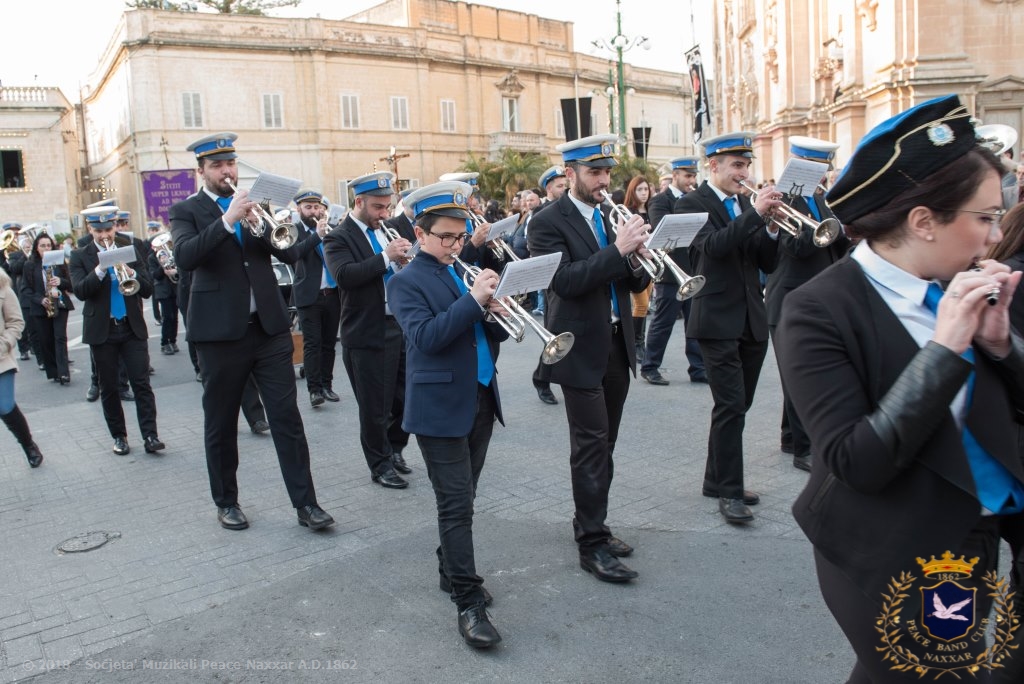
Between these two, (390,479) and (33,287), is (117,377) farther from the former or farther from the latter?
(33,287)

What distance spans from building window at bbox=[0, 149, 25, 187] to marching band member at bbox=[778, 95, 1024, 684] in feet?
167

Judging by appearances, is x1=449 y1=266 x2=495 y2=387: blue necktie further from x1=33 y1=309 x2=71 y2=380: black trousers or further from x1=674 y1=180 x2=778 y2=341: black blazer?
x1=33 y1=309 x2=71 y2=380: black trousers

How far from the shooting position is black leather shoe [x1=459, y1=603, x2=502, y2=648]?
391 centimetres

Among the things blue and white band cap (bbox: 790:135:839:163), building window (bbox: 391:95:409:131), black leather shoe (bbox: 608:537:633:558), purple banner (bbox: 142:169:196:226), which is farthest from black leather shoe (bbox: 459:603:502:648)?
building window (bbox: 391:95:409:131)

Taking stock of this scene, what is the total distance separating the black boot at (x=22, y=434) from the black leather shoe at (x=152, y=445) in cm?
85

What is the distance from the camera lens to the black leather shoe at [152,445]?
7.70 m

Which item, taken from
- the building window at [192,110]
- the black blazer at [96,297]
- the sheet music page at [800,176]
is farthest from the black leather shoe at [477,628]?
the building window at [192,110]

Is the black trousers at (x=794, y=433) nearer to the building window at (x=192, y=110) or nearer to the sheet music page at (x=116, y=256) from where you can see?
the sheet music page at (x=116, y=256)

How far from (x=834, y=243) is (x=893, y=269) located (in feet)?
14.2

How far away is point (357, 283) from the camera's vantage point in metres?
6.48

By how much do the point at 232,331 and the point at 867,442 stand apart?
14.2 feet

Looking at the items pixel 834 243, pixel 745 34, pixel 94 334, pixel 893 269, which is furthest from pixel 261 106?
pixel 893 269

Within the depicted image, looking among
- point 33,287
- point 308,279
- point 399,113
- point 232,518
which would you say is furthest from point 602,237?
point 399,113

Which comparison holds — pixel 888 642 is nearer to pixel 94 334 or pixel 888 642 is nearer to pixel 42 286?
pixel 94 334
